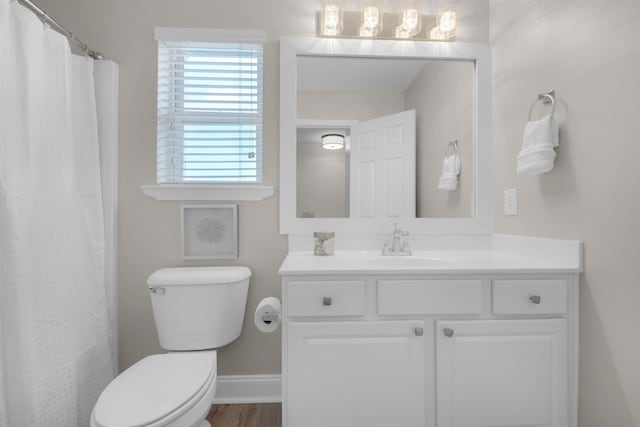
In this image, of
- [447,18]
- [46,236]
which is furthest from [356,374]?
[447,18]

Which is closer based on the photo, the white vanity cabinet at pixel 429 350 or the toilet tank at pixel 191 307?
the white vanity cabinet at pixel 429 350

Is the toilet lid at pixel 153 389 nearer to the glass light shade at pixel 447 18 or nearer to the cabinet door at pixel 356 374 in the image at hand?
the cabinet door at pixel 356 374

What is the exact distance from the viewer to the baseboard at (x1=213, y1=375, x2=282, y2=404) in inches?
63.5

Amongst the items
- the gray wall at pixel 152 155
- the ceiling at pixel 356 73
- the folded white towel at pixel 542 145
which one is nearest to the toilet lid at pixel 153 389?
the gray wall at pixel 152 155

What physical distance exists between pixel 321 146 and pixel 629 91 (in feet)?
3.93

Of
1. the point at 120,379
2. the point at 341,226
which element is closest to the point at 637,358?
the point at 341,226

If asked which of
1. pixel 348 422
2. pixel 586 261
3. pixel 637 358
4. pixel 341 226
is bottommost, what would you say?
pixel 348 422

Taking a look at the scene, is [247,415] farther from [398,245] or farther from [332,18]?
[332,18]

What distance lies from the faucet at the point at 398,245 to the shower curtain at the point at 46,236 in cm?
140

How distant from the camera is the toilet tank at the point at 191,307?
4.55 ft

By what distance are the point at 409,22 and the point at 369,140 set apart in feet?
2.19

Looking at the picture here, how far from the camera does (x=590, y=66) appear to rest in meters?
1.09

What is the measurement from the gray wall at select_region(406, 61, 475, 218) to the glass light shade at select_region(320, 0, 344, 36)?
51 cm

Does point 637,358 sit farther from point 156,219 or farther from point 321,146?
point 156,219
